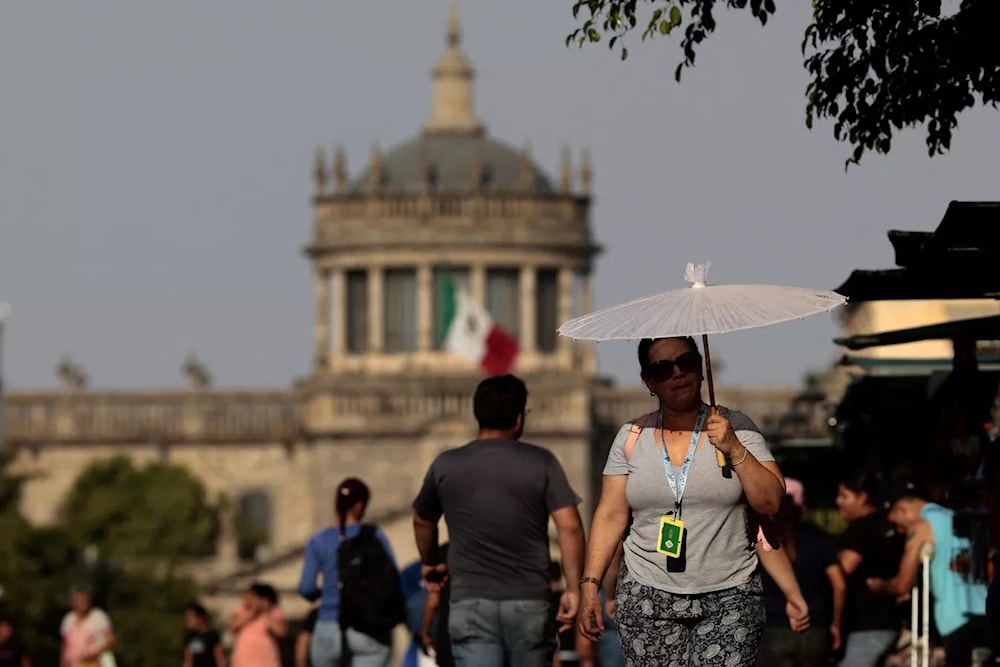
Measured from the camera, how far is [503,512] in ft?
53.2

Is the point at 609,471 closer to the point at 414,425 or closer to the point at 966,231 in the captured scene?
the point at 966,231

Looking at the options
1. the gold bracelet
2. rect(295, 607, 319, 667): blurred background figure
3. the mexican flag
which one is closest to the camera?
the gold bracelet

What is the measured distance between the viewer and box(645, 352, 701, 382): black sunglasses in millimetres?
14469

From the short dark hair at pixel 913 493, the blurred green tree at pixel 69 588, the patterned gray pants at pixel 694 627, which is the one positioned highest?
the short dark hair at pixel 913 493

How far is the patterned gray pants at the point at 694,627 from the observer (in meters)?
14.5

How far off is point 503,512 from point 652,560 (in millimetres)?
1722

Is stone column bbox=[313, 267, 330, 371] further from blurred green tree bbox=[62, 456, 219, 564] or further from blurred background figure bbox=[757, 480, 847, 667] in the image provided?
blurred background figure bbox=[757, 480, 847, 667]

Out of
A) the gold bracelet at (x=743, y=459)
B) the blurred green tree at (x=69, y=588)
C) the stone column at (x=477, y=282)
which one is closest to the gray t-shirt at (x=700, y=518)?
the gold bracelet at (x=743, y=459)

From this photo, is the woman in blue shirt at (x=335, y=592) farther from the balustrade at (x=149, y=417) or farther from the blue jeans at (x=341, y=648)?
the balustrade at (x=149, y=417)

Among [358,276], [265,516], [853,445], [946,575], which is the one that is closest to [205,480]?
[265,516]

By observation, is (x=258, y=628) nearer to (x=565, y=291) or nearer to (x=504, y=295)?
(x=565, y=291)

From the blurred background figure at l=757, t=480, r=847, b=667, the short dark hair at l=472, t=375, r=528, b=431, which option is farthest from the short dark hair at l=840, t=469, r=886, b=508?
the short dark hair at l=472, t=375, r=528, b=431

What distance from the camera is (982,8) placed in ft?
50.2

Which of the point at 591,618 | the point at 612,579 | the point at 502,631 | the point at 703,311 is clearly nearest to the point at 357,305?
the point at 612,579
